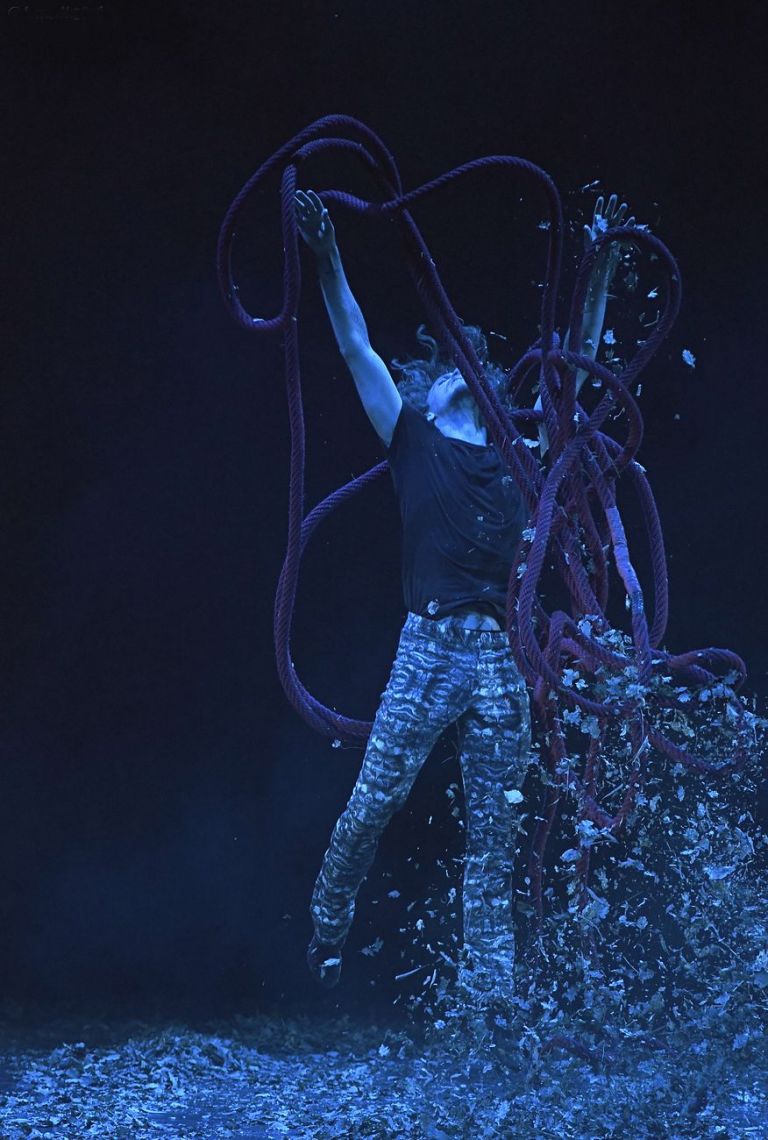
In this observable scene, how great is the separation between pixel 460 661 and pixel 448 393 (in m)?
0.57

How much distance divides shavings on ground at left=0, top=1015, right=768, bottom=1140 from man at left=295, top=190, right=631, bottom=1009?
0.19 metres

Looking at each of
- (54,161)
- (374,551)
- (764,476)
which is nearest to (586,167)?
(764,476)

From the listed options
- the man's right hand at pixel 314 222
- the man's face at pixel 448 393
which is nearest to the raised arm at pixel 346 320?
the man's right hand at pixel 314 222

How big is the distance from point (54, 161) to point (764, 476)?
2.01 metres

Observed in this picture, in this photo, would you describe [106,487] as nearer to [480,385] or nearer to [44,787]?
[44,787]

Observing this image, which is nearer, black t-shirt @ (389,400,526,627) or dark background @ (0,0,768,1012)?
black t-shirt @ (389,400,526,627)

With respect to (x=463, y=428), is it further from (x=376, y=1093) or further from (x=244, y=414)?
(x=376, y=1093)

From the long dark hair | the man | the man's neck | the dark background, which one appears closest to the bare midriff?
the man

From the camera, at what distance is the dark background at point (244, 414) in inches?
121

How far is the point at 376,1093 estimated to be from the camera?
255cm

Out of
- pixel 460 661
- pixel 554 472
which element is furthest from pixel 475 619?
pixel 554 472

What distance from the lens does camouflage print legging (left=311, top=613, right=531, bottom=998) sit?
2.48 m

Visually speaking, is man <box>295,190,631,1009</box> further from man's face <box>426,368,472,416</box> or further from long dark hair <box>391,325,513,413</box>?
long dark hair <box>391,325,513,413</box>

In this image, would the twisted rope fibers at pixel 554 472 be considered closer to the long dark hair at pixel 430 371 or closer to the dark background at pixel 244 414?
the long dark hair at pixel 430 371
